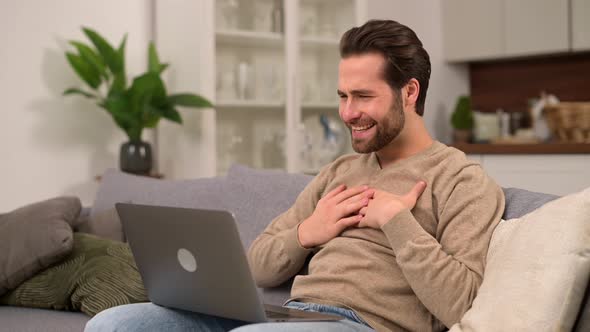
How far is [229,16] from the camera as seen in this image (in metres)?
4.42

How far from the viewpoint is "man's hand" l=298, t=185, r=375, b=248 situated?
6.24 ft

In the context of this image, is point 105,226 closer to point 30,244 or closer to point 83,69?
point 30,244

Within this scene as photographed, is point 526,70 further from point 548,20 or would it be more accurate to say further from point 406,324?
point 406,324

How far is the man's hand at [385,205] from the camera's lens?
1768 millimetres

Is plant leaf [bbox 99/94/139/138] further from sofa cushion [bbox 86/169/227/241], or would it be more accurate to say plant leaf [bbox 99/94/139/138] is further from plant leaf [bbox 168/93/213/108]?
sofa cushion [bbox 86/169/227/241]

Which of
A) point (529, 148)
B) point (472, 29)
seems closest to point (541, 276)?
point (529, 148)

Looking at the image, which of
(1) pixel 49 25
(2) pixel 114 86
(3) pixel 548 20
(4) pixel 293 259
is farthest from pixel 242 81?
(4) pixel 293 259

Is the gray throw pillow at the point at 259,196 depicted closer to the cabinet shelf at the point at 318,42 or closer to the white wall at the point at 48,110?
the white wall at the point at 48,110

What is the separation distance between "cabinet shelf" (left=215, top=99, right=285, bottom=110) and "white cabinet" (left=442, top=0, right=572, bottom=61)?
1.34m

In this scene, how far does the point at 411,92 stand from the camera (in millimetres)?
1952

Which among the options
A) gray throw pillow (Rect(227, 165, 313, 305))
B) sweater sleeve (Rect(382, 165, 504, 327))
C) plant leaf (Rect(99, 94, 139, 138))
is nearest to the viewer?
sweater sleeve (Rect(382, 165, 504, 327))

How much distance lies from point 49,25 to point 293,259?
2.69 meters

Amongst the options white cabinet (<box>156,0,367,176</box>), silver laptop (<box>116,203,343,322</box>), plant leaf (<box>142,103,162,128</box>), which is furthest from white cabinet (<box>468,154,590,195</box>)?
silver laptop (<box>116,203,343,322</box>)

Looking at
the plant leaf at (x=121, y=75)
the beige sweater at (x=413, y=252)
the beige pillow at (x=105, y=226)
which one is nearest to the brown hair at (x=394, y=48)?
the beige sweater at (x=413, y=252)
